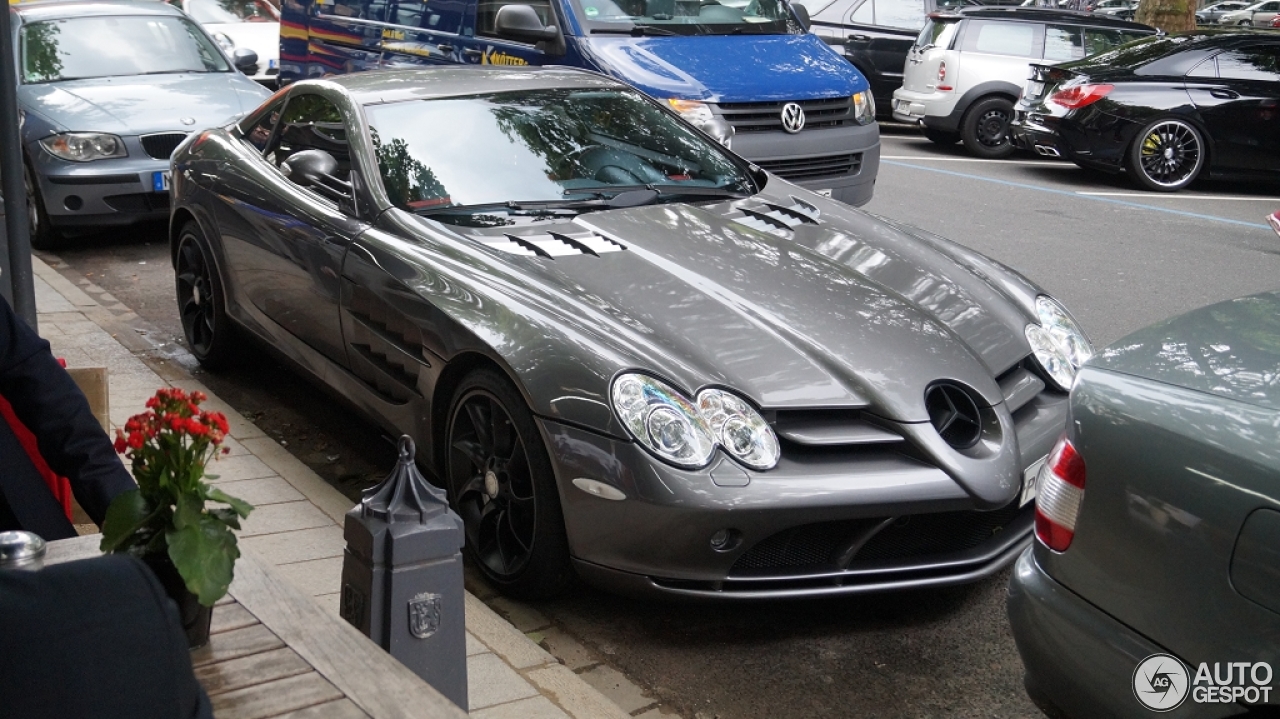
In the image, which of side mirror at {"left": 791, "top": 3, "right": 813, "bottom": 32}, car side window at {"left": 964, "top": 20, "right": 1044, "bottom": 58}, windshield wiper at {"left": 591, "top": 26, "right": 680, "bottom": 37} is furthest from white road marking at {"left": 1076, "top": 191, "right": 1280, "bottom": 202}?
windshield wiper at {"left": 591, "top": 26, "right": 680, "bottom": 37}

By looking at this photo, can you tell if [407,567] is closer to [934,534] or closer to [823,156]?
[934,534]

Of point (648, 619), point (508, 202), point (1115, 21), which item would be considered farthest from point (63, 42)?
point (1115, 21)

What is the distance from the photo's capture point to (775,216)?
513 cm

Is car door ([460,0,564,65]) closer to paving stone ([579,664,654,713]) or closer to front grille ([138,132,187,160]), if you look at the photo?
front grille ([138,132,187,160])

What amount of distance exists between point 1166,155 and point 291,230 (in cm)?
956

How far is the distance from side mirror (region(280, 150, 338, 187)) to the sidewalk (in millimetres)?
998

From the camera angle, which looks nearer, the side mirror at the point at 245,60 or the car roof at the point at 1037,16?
the side mirror at the point at 245,60

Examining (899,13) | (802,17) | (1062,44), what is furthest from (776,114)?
(899,13)

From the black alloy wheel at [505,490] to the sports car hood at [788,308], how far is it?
37cm

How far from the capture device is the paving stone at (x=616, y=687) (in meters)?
3.55

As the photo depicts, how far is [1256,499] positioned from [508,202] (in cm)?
313

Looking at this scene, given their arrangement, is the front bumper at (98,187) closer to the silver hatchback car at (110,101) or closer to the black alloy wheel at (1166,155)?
the silver hatchback car at (110,101)

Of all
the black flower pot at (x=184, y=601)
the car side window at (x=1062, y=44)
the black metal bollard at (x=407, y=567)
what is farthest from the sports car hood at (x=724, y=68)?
the black flower pot at (x=184, y=601)

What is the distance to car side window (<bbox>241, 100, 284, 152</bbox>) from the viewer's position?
236 inches
